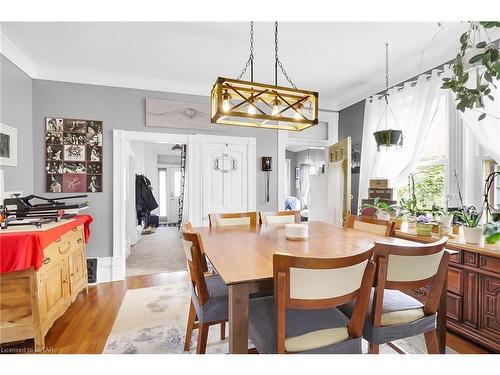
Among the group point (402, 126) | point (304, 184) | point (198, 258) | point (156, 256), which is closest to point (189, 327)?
point (198, 258)

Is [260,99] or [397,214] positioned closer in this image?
[260,99]

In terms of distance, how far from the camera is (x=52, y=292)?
2045 mm

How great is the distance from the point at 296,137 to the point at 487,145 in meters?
2.49

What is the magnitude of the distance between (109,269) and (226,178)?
1955 mm

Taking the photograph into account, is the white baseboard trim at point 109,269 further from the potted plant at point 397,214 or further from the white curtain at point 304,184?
the white curtain at point 304,184

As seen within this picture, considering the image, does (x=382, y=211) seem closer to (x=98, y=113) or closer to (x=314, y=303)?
(x=314, y=303)

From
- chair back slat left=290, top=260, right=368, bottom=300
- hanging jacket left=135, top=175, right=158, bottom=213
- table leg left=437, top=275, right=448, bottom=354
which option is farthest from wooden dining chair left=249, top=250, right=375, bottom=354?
hanging jacket left=135, top=175, right=158, bottom=213

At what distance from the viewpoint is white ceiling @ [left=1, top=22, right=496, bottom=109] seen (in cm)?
238

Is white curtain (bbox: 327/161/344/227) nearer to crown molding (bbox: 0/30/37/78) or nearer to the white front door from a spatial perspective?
the white front door

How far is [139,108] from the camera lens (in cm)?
351

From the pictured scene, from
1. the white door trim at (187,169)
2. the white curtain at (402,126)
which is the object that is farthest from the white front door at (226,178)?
the white curtain at (402,126)

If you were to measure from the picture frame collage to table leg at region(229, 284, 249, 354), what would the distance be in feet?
9.77

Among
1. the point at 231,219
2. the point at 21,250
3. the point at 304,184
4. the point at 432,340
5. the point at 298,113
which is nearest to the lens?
the point at 432,340

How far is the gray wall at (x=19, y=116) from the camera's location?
2602 millimetres
